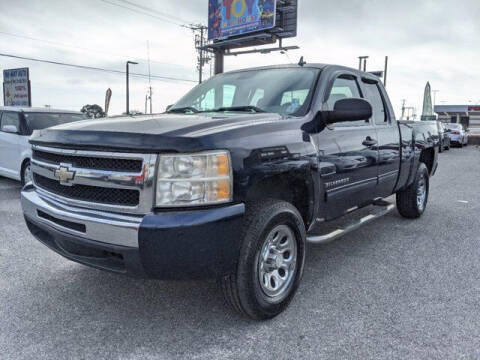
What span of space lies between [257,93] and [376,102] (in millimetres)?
1675

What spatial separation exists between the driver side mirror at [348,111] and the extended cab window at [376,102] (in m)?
1.24

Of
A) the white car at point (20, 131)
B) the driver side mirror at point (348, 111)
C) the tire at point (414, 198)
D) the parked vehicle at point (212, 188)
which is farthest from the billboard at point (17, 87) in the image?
the driver side mirror at point (348, 111)

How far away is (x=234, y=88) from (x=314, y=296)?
2.06m

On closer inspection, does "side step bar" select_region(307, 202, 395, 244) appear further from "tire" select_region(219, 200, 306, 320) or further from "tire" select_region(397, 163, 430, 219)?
"tire" select_region(397, 163, 430, 219)

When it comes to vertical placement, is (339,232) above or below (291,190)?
below

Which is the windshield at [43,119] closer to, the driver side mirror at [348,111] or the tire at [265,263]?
the driver side mirror at [348,111]

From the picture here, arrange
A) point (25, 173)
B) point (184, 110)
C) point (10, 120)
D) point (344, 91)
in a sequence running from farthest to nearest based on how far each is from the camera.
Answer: point (10, 120) < point (25, 173) < point (344, 91) < point (184, 110)

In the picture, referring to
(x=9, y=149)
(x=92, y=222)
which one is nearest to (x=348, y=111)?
(x=92, y=222)

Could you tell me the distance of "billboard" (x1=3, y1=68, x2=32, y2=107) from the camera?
21000 millimetres

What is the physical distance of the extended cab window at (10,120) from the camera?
7520 mm

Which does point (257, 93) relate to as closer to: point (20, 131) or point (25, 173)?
point (25, 173)

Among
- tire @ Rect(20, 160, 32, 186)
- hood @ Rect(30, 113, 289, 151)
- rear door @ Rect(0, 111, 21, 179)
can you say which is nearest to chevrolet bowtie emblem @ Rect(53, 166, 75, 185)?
hood @ Rect(30, 113, 289, 151)

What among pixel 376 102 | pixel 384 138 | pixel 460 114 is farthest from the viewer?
pixel 460 114

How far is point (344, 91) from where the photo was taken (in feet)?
13.1
